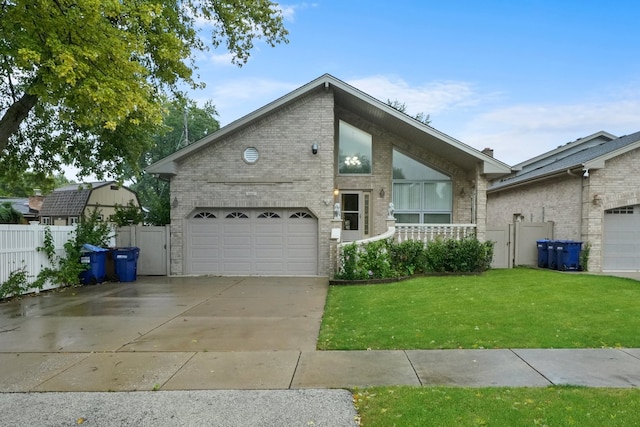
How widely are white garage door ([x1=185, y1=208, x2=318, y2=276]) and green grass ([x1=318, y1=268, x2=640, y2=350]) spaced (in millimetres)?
3378

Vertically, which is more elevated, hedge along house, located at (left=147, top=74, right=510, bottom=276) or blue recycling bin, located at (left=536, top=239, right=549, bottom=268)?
hedge along house, located at (left=147, top=74, right=510, bottom=276)

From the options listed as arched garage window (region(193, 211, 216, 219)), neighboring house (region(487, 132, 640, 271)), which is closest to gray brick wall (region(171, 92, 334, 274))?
arched garage window (region(193, 211, 216, 219))

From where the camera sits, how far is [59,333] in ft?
21.2

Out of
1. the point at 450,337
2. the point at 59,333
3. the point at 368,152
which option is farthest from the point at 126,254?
the point at 450,337

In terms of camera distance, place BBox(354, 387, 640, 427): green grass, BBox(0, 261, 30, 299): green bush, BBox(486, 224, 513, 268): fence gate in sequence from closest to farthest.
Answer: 1. BBox(354, 387, 640, 427): green grass
2. BBox(0, 261, 30, 299): green bush
3. BBox(486, 224, 513, 268): fence gate

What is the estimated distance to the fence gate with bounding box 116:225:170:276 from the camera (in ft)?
45.4

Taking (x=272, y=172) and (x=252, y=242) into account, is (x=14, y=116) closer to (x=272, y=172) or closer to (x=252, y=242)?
(x=272, y=172)

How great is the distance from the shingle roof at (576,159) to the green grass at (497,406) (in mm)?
11336

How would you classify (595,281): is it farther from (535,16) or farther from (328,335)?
(535,16)

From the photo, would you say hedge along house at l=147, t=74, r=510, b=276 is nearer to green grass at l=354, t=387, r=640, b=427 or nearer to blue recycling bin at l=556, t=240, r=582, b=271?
blue recycling bin at l=556, t=240, r=582, b=271

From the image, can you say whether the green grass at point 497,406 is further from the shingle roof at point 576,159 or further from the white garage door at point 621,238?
the white garage door at point 621,238

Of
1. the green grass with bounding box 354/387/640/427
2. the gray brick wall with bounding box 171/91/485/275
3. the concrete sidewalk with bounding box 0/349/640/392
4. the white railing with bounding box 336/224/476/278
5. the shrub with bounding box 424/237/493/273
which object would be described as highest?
the gray brick wall with bounding box 171/91/485/275

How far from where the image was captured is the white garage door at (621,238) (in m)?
13.3

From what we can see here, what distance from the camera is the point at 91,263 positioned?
11953 mm
